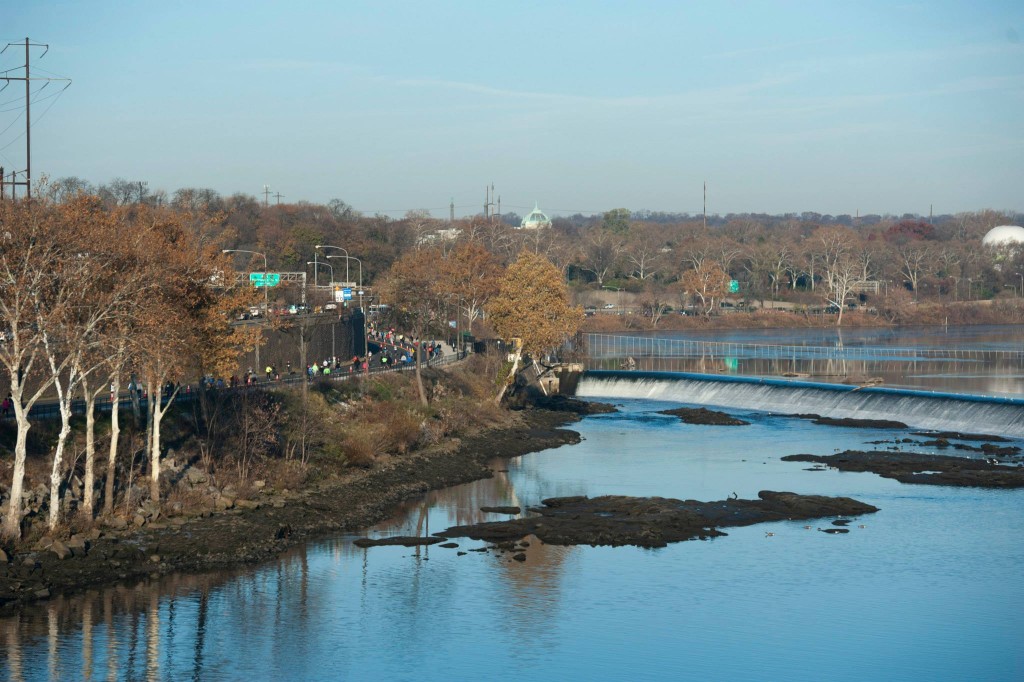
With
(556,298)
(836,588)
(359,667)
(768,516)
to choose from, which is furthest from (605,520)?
(556,298)

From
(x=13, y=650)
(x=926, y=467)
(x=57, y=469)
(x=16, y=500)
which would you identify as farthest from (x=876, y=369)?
(x=13, y=650)

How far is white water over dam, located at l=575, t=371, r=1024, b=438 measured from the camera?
61562 millimetres

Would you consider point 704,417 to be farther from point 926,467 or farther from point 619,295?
point 619,295

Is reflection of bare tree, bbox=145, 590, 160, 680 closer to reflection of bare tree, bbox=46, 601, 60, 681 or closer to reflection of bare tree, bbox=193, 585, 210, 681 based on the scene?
reflection of bare tree, bbox=193, 585, 210, 681

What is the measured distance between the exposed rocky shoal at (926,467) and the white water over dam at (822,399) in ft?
28.7

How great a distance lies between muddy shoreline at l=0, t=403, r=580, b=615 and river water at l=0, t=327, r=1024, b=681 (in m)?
0.80

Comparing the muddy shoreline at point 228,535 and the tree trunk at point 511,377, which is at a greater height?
the tree trunk at point 511,377

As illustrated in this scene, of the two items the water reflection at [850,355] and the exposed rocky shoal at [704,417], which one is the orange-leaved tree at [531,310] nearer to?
the exposed rocky shoal at [704,417]

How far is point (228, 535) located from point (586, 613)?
39.7 feet

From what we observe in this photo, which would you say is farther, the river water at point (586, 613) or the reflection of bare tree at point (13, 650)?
the river water at point (586, 613)

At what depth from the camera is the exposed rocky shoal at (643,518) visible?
3919cm

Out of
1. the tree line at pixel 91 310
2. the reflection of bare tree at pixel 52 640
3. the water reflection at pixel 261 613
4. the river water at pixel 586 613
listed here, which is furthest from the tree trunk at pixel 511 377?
the reflection of bare tree at pixel 52 640

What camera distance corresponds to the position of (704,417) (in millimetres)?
68938

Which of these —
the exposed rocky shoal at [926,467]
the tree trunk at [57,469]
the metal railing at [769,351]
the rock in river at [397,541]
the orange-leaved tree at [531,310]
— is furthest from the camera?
the metal railing at [769,351]
